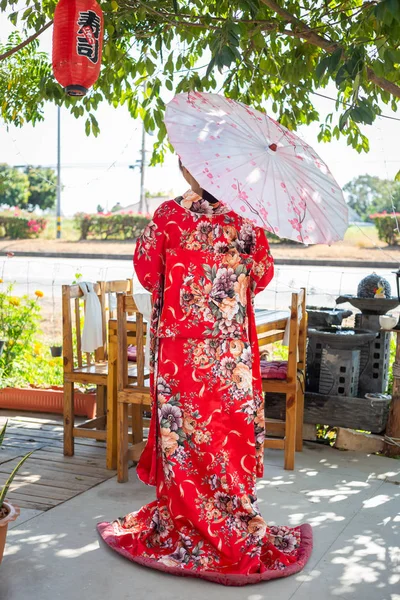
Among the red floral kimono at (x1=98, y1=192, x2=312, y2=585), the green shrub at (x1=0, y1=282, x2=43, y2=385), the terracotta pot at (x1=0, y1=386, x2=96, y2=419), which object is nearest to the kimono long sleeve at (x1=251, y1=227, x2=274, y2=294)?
the red floral kimono at (x1=98, y1=192, x2=312, y2=585)

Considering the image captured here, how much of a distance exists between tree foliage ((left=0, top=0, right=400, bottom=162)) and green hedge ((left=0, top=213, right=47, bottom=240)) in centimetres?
2497

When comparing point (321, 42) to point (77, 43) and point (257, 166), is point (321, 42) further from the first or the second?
point (77, 43)

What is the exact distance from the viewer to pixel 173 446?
3074 millimetres

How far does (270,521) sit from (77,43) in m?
2.89

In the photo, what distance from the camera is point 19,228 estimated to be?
31094 mm

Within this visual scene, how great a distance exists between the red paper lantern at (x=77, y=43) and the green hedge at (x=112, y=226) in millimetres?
22165

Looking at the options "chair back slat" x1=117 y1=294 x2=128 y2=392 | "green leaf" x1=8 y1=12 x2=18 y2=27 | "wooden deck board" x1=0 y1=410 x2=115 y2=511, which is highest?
"green leaf" x1=8 y1=12 x2=18 y2=27

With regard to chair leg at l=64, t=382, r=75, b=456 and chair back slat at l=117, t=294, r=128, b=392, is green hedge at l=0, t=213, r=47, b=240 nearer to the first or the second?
chair leg at l=64, t=382, r=75, b=456

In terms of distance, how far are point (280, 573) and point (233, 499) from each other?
13.9 inches

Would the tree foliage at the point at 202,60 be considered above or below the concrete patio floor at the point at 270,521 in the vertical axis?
above

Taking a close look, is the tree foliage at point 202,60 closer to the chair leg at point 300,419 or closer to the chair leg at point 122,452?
the chair leg at point 300,419

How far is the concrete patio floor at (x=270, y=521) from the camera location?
268 cm

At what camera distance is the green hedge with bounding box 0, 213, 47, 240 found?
30938mm

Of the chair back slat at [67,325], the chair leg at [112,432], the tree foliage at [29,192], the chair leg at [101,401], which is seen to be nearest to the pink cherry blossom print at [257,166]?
the chair back slat at [67,325]
